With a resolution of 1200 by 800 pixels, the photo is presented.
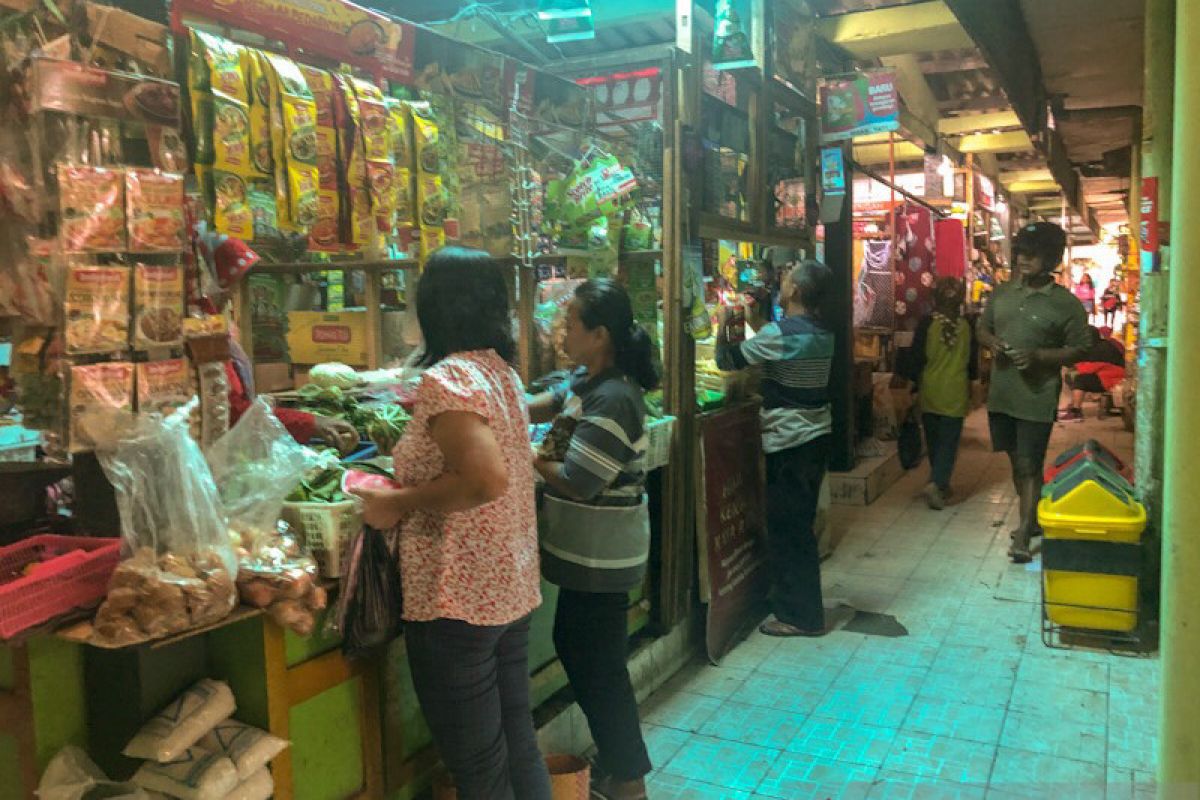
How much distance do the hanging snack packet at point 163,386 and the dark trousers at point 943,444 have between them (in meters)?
5.99

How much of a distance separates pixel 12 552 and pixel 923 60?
26.5 ft

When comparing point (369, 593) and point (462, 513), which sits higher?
point (462, 513)

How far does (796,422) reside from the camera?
452cm

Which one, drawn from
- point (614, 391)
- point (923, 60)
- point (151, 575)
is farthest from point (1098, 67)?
point (151, 575)

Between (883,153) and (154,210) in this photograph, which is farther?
(883,153)

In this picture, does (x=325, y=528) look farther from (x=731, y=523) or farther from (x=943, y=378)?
(x=943, y=378)

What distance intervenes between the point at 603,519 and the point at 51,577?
1509mm

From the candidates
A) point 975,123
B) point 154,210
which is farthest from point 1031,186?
point 154,210

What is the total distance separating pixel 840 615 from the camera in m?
4.96

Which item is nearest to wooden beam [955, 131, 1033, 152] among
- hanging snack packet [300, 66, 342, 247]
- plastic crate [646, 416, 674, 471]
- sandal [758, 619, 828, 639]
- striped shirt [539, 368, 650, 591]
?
sandal [758, 619, 828, 639]

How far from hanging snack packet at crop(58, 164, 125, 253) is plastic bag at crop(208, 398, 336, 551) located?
0.52 meters

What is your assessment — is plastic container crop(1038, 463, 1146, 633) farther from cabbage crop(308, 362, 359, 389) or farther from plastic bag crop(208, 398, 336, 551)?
plastic bag crop(208, 398, 336, 551)

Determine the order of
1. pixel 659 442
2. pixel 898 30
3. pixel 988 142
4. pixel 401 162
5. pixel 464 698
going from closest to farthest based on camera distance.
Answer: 1. pixel 464 698
2. pixel 401 162
3. pixel 659 442
4. pixel 898 30
5. pixel 988 142

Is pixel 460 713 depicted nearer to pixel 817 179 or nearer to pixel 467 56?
pixel 467 56
